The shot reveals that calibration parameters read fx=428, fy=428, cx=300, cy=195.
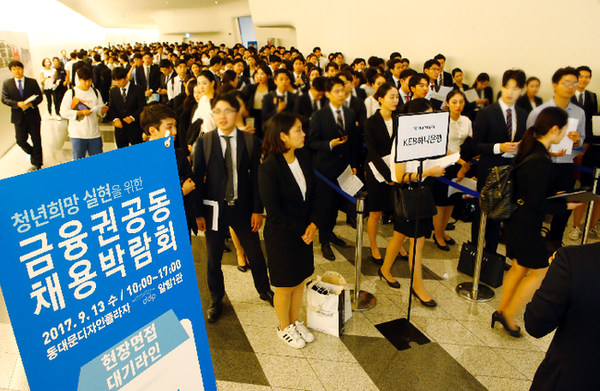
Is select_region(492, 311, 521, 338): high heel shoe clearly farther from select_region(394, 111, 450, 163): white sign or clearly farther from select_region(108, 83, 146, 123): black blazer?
select_region(108, 83, 146, 123): black blazer

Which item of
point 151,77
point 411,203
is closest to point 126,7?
point 151,77

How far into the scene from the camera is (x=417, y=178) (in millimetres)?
3146

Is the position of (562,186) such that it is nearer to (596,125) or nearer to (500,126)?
(596,125)

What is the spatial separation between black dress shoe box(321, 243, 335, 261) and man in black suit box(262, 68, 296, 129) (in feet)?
6.25

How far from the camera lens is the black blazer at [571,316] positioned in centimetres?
144

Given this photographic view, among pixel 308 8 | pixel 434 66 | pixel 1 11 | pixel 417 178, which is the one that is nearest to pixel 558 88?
pixel 417 178

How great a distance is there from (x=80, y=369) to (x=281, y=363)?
1767 mm

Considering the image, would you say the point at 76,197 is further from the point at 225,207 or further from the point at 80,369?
the point at 225,207

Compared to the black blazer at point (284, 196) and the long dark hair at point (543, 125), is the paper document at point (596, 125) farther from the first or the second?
the black blazer at point (284, 196)

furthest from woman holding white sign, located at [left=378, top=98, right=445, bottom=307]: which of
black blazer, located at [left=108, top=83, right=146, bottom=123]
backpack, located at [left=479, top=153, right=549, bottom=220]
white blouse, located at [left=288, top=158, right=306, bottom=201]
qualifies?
black blazer, located at [left=108, top=83, right=146, bottom=123]

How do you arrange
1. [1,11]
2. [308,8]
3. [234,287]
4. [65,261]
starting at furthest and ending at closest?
[308,8], [1,11], [234,287], [65,261]

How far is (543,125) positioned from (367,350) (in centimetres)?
190

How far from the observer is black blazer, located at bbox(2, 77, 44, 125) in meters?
6.69

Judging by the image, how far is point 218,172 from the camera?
3045mm
